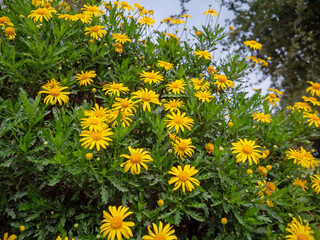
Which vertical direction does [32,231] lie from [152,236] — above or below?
below

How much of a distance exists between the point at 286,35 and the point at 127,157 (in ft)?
21.2

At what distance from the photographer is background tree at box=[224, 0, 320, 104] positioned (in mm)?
5945

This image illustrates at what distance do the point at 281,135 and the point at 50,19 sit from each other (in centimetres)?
210

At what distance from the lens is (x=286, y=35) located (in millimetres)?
6461

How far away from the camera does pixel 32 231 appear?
1.55m

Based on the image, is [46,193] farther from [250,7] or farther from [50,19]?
[250,7]

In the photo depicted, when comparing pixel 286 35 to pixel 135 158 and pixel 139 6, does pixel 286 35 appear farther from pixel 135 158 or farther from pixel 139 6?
pixel 135 158

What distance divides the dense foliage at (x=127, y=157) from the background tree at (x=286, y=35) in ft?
15.3

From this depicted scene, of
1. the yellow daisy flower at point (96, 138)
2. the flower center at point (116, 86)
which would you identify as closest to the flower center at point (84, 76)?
the flower center at point (116, 86)

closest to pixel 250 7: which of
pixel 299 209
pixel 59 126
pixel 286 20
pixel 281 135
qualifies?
pixel 286 20

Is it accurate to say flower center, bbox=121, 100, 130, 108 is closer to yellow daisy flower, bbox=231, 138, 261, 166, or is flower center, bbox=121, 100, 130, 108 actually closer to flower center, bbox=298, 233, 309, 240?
yellow daisy flower, bbox=231, 138, 261, 166

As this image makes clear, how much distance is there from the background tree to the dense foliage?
184 inches

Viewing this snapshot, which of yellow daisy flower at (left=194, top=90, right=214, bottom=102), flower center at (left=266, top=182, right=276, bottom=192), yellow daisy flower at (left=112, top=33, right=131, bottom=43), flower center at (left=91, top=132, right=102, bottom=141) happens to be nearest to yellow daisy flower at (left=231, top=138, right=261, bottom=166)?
flower center at (left=266, top=182, right=276, bottom=192)

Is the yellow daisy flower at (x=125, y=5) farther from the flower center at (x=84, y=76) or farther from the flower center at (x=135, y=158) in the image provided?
the flower center at (x=135, y=158)
